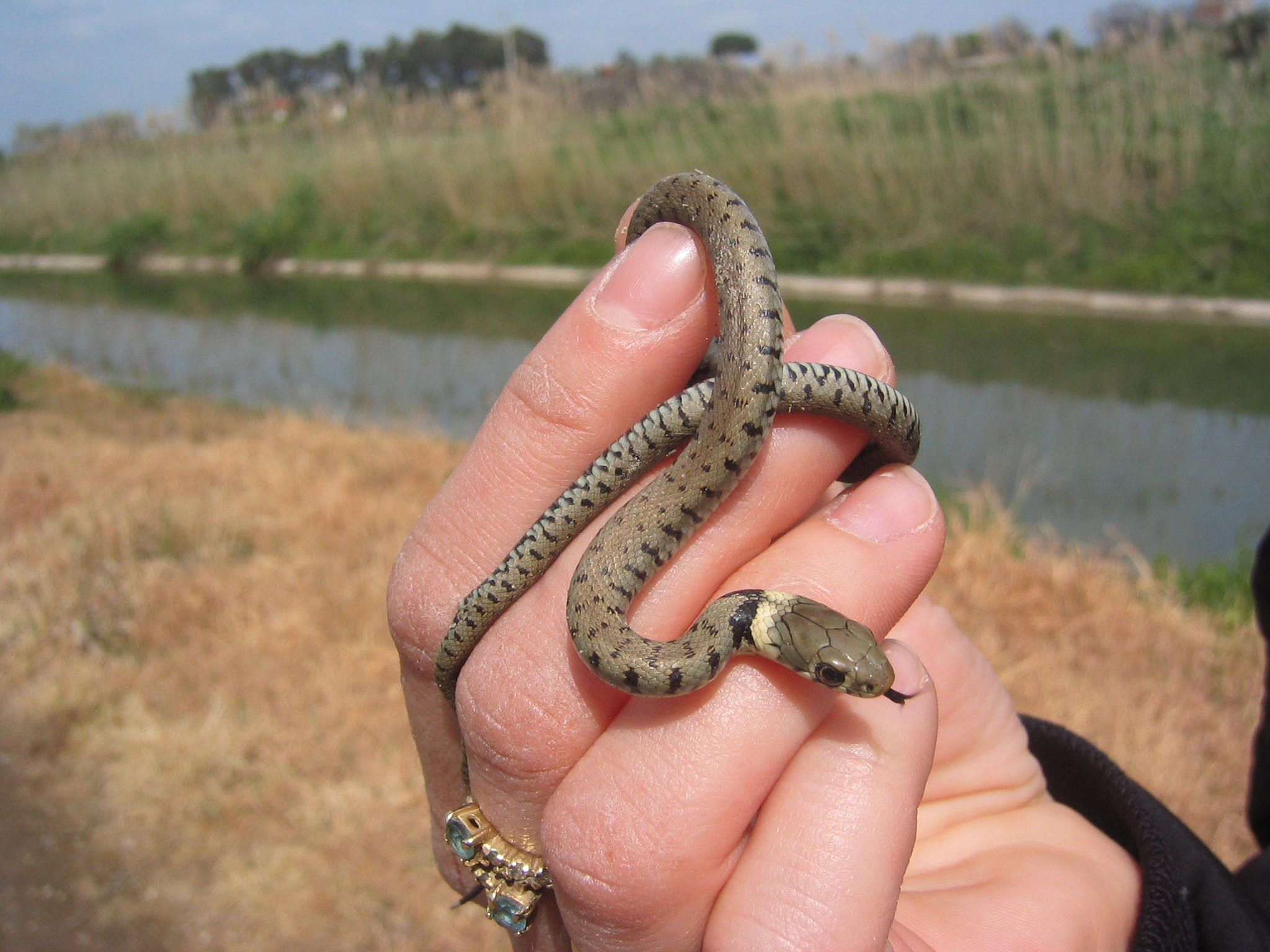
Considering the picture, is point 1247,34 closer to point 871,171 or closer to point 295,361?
point 871,171

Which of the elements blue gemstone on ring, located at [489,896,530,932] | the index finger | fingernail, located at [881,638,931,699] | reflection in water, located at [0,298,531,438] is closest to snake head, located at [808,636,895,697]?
fingernail, located at [881,638,931,699]

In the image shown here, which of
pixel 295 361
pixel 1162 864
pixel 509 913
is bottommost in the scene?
pixel 295 361

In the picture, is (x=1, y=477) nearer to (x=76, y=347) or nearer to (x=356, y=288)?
(x=76, y=347)

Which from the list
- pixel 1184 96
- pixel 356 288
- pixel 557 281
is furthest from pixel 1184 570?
pixel 356 288

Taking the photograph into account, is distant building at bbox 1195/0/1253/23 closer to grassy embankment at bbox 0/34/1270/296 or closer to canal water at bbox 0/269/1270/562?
grassy embankment at bbox 0/34/1270/296

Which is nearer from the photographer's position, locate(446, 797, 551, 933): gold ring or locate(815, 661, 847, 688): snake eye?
locate(815, 661, 847, 688): snake eye

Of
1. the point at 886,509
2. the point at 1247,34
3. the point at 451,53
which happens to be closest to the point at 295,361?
the point at 886,509

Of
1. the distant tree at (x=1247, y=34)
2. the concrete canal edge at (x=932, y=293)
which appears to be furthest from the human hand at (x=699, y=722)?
the distant tree at (x=1247, y=34)
